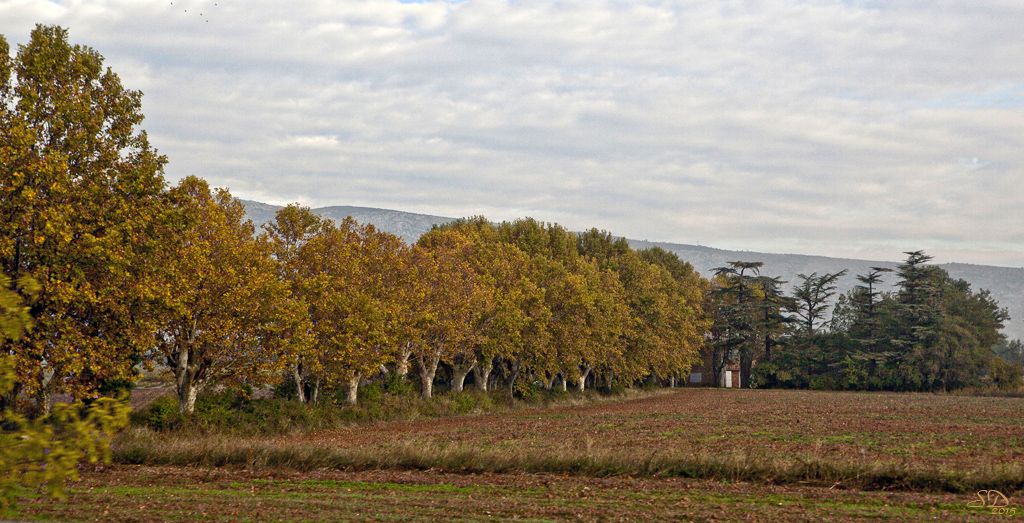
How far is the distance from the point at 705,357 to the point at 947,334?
40619 mm

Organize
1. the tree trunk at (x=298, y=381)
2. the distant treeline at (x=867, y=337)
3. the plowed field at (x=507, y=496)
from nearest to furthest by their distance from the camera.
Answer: the plowed field at (x=507, y=496)
the tree trunk at (x=298, y=381)
the distant treeline at (x=867, y=337)

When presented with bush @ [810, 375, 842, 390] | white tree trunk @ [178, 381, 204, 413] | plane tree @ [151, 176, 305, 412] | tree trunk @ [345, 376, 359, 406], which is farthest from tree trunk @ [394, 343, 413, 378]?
bush @ [810, 375, 842, 390]

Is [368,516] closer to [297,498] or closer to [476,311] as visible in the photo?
[297,498]

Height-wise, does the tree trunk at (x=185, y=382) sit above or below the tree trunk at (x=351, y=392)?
above

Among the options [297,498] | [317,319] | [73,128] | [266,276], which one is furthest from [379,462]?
[317,319]

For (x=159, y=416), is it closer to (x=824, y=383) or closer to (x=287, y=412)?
(x=287, y=412)

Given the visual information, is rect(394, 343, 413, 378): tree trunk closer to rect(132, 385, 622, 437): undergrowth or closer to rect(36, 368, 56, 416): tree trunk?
rect(132, 385, 622, 437): undergrowth

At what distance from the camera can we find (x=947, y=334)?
109 m

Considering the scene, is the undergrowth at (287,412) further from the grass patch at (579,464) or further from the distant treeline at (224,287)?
the grass patch at (579,464)

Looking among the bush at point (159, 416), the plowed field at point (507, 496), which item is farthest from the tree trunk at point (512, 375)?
the bush at point (159, 416)

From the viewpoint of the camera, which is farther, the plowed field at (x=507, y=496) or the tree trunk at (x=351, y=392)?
the tree trunk at (x=351, y=392)

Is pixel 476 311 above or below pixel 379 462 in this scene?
above

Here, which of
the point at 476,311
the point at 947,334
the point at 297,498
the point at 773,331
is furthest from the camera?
the point at 773,331

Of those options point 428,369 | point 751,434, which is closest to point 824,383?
point 428,369
